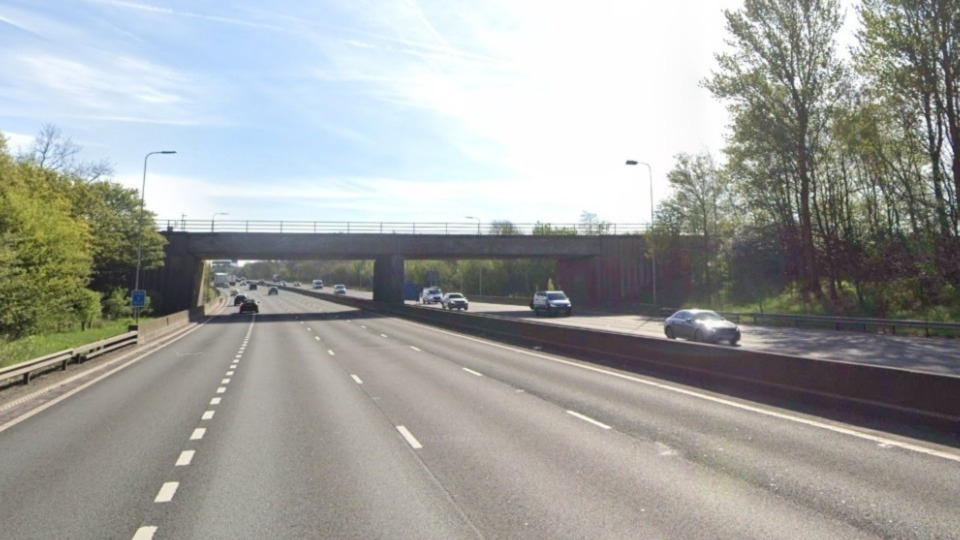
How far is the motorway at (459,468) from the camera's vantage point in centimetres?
600

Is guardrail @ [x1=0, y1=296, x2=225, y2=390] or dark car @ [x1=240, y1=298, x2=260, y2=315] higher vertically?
dark car @ [x1=240, y1=298, x2=260, y2=315]

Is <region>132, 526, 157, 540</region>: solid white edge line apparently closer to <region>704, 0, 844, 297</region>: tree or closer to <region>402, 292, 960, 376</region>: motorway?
<region>402, 292, 960, 376</region>: motorway

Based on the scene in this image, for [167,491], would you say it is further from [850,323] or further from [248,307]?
[248,307]

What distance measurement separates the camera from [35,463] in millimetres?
8531

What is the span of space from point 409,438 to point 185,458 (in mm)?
2989

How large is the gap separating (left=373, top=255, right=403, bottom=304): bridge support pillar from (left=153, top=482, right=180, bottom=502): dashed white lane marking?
174 feet

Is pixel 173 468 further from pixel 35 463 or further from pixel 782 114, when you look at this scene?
pixel 782 114

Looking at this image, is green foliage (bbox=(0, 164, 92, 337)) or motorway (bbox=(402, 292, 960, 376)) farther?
green foliage (bbox=(0, 164, 92, 337))

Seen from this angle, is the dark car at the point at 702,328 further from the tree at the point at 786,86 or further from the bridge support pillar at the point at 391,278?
the bridge support pillar at the point at 391,278

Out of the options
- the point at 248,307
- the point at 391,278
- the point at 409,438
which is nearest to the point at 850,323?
the point at 409,438

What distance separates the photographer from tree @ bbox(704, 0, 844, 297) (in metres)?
41.1

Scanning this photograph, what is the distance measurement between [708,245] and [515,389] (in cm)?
4516

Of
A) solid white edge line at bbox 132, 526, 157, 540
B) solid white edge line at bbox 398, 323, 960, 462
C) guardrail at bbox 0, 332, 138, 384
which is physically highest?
guardrail at bbox 0, 332, 138, 384

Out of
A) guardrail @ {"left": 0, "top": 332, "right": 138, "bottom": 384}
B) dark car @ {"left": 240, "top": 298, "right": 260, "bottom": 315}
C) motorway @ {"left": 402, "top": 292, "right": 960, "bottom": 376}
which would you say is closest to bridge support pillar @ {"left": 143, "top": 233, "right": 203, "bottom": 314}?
dark car @ {"left": 240, "top": 298, "right": 260, "bottom": 315}
